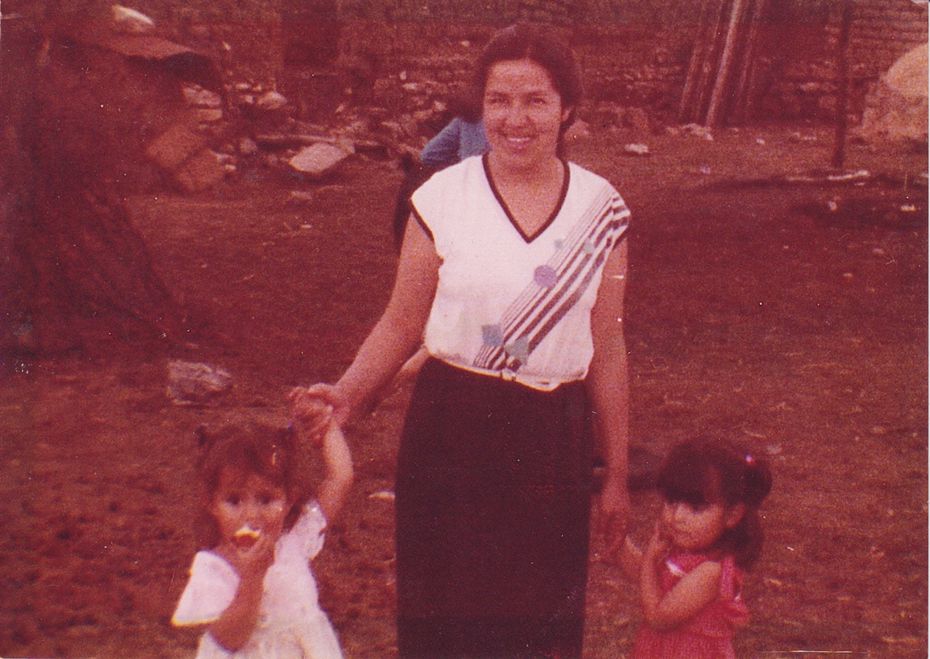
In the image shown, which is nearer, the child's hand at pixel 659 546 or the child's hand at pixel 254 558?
the child's hand at pixel 254 558

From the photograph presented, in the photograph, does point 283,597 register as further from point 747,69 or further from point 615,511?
point 747,69

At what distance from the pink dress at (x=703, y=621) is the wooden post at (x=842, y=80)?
2.04 m

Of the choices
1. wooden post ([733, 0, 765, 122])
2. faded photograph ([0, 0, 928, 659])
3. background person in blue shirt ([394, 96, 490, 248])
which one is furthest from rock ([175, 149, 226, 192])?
wooden post ([733, 0, 765, 122])

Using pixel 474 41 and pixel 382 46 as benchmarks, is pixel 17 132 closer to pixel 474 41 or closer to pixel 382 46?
pixel 382 46

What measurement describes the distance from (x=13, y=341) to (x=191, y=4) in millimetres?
1797

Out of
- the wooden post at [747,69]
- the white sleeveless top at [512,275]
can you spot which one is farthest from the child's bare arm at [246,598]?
the wooden post at [747,69]

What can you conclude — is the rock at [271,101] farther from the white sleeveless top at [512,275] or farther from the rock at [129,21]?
the white sleeveless top at [512,275]

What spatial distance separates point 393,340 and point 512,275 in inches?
12.1

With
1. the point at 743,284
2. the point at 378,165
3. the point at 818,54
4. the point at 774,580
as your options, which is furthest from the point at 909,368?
the point at 378,165

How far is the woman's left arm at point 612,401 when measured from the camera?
225 centimetres

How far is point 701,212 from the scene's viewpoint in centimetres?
660

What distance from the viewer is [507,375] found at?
2209mm

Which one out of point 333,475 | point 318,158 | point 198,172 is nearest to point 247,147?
point 198,172

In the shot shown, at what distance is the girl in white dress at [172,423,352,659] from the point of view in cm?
209
